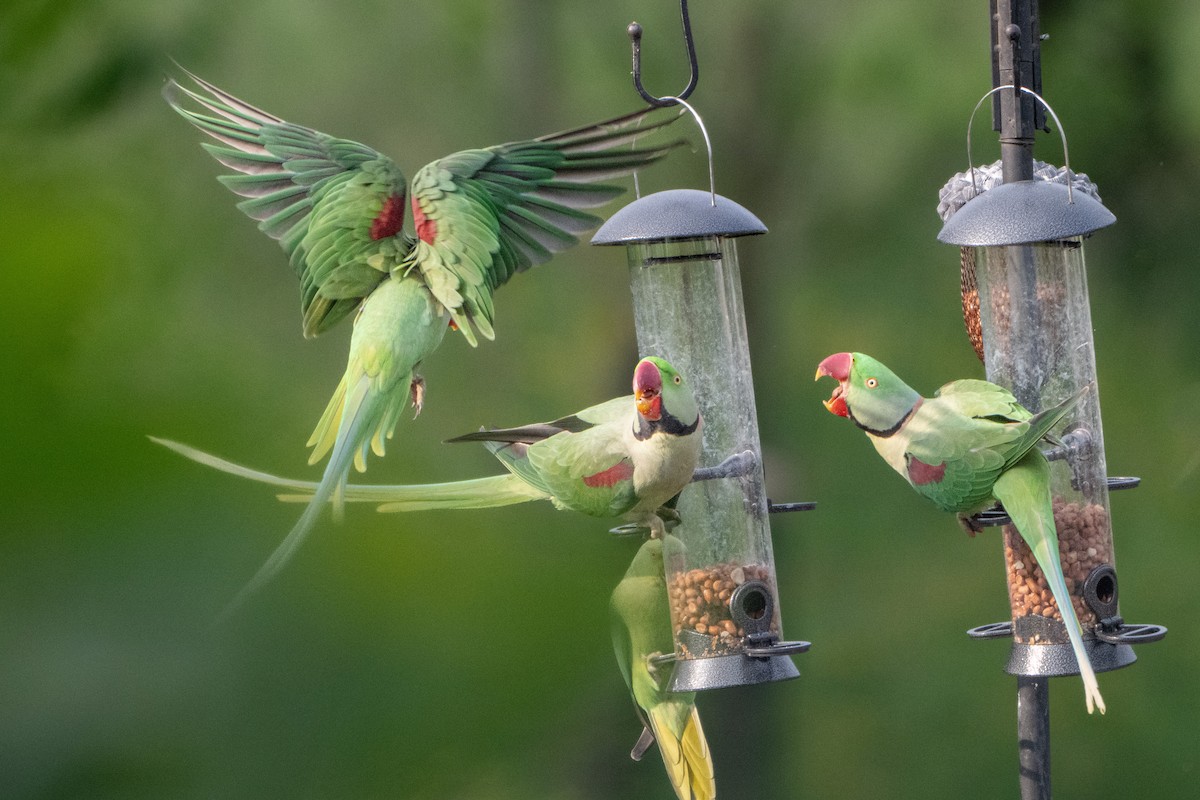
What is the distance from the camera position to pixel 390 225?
302 cm

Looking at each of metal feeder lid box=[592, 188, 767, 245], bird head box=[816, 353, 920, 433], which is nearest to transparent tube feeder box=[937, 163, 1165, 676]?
bird head box=[816, 353, 920, 433]

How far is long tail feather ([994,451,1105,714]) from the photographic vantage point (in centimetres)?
255

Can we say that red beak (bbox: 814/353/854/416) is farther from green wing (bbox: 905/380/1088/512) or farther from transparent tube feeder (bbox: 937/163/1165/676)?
transparent tube feeder (bbox: 937/163/1165/676)

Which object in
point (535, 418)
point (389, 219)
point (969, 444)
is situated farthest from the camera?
point (535, 418)

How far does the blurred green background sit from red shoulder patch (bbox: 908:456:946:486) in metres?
2.26

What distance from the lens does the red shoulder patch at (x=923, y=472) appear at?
8.63 feet

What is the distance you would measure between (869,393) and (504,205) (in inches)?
32.2

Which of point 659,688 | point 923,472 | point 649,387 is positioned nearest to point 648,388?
point 649,387

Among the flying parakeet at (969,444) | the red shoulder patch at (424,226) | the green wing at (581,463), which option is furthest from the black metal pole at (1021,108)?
the red shoulder patch at (424,226)

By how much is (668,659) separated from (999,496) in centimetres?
72

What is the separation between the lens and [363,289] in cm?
304

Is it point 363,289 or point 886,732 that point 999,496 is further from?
point 886,732

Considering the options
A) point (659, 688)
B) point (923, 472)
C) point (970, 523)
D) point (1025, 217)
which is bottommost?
point (659, 688)

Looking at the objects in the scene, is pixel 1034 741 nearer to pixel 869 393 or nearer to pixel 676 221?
pixel 869 393
